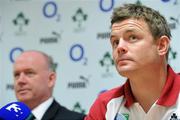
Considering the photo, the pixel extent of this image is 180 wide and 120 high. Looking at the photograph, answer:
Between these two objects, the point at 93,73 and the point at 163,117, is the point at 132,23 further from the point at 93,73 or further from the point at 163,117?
the point at 93,73

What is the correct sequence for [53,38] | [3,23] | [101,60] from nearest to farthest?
[101,60]
[53,38]
[3,23]

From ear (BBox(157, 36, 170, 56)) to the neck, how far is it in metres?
0.07

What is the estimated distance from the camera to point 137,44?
64.1 inches

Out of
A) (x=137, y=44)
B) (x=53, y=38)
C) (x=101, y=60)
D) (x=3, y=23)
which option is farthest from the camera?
(x=3, y=23)

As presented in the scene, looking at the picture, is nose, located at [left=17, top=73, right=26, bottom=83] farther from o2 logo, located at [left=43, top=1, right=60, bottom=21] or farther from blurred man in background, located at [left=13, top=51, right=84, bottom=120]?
o2 logo, located at [left=43, top=1, right=60, bottom=21]

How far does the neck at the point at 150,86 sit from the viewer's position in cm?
171

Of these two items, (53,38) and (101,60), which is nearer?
(101,60)

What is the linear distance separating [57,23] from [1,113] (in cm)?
180

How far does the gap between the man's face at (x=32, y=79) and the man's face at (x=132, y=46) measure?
46.1 inches

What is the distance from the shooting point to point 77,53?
3.27m

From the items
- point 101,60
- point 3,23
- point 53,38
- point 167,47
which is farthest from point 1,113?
point 3,23

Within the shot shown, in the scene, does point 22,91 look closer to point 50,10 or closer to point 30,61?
point 30,61

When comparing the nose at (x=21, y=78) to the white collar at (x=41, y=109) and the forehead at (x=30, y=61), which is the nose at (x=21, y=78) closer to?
the forehead at (x=30, y=61)

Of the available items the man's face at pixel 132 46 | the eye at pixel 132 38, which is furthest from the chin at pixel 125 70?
the eye at pixel 132 38
